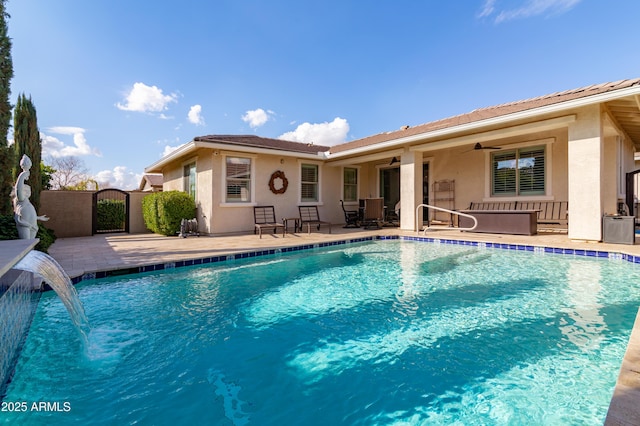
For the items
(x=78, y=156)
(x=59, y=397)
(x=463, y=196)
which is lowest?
(x=59, y=397)

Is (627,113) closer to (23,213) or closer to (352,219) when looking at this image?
(352,219)

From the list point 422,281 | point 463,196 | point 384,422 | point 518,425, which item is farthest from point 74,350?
point 463,196

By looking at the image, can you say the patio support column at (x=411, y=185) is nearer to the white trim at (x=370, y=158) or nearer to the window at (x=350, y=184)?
the white trim at (x=370, y=158)

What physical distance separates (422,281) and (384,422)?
A: 330 centimetres

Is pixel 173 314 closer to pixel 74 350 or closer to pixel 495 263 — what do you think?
pixel 74 350

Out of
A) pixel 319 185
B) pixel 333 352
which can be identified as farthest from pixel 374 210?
pixel 333 352

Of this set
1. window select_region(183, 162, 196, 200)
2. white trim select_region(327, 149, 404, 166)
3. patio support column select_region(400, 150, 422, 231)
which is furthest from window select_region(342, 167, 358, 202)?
window select_region(183, 162, 196, 200)

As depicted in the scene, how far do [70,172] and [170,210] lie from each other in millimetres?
28254

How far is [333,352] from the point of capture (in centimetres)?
265

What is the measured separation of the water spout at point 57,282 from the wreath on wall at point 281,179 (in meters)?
7.60

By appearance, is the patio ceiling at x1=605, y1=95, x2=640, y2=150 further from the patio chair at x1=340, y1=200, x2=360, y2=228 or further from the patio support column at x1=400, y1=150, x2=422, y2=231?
the patio chair at x1=340, y1=200, x2=360, y2=228

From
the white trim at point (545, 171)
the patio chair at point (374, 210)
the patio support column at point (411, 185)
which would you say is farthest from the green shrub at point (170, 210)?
the white trim at point (545, 171)

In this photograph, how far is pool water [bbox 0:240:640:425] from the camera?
6.25 feet

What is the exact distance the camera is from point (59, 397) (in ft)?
6.65
